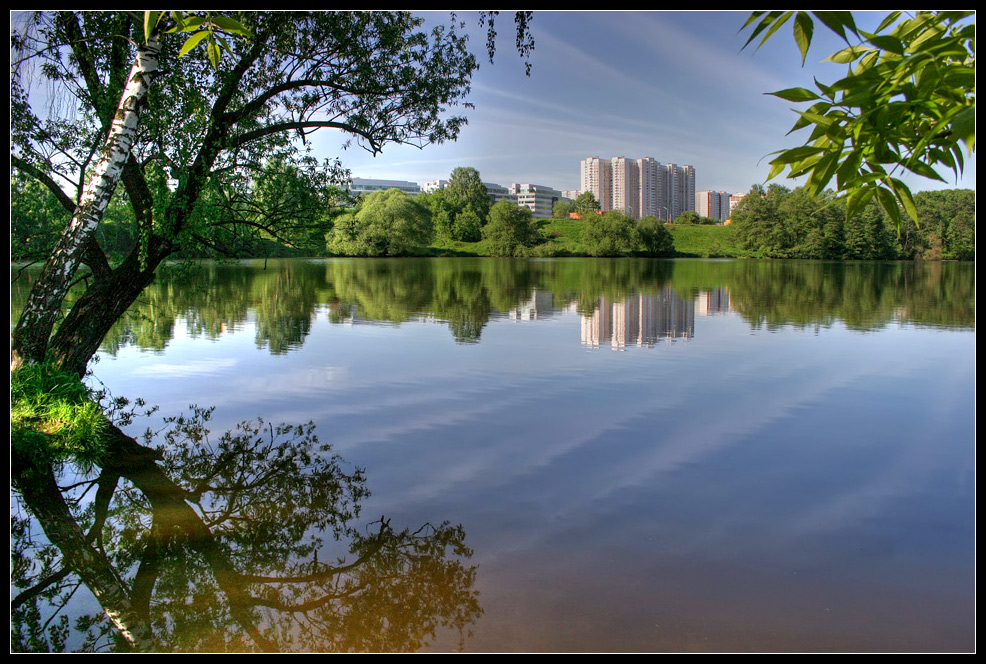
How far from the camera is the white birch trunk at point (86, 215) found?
22.2ft

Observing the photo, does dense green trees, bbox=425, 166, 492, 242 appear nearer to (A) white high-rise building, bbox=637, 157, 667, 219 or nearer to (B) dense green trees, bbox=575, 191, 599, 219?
(B) dense green trees, bbox=575, 191, 599, 219

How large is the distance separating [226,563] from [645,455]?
3.67 m

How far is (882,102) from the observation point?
1.82 m

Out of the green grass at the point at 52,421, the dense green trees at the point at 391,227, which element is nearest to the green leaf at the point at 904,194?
the green grass at the point at 52,421

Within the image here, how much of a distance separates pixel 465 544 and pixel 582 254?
5572 cm

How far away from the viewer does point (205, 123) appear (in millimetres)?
7746

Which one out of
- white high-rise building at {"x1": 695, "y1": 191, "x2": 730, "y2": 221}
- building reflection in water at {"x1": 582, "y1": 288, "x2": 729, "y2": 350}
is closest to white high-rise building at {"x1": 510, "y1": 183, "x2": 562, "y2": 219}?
white high-rise building at {"x1": 695, "y1": 191, "x2": 730, "y2": 221}

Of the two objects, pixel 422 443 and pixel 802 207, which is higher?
pixel 802 207

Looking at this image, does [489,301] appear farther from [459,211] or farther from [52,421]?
[459,211]

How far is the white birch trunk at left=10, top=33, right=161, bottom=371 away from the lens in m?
6.75

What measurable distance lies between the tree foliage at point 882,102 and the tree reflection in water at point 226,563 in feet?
8.61

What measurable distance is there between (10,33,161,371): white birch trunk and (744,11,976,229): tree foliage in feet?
21.8

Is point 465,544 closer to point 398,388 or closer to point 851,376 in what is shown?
point 398,388
